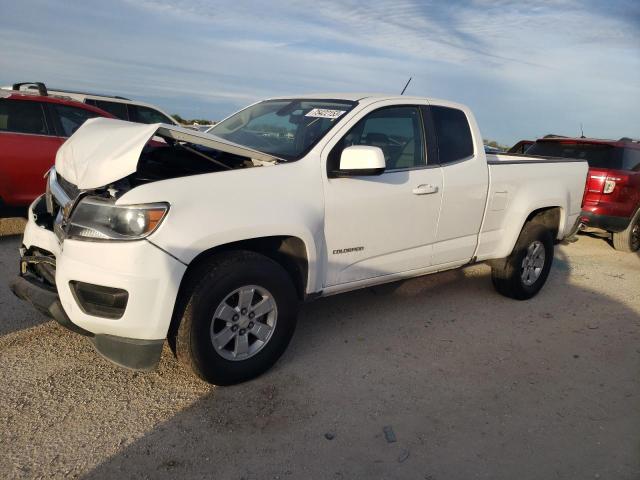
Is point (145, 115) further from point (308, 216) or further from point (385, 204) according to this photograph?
point (308, 216)

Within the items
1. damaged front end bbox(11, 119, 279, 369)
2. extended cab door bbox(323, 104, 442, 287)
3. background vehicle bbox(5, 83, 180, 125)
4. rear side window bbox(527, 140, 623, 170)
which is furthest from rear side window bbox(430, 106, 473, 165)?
background vehicle bbox(5, 83, 180, 125)

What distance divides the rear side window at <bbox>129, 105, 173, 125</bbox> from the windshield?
630 cm

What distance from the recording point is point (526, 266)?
5.18m

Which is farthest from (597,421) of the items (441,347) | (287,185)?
(287,185)

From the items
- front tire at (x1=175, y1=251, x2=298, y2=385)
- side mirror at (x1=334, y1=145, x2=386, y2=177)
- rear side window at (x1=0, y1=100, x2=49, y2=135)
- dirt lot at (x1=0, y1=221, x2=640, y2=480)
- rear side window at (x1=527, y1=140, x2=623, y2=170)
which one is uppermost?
rear side window at (x1=527, y1=140, x2=623, y2=170)

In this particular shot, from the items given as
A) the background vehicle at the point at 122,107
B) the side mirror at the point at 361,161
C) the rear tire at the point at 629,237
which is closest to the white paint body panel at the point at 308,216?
the side mirror at the point at 361,161

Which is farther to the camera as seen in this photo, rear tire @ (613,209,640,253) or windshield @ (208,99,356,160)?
rear tire @ (613,209,640,253)

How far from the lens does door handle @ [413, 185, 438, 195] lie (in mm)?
3928

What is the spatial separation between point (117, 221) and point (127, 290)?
365mm

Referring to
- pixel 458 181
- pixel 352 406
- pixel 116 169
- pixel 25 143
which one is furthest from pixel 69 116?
pixel 352 406

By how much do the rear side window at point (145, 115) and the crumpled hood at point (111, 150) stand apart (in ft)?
23.4

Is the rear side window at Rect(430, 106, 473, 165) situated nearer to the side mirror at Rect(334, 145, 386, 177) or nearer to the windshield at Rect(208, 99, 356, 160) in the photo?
the windshield at Rect(208, 99, 356, 160)

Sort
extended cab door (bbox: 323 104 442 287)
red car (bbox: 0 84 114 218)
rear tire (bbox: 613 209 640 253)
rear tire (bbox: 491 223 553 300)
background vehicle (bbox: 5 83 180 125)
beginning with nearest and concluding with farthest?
extended cab door (bbox: 323 104 442 287) < rear tire (bbox: 491 223 553 300) < red car (bbox: 0 84 114 218) < rear tire (bbox: 613 209 640 253) < background vehicle (bbox: 5 83 180 125)

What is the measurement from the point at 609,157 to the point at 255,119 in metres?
5.52
